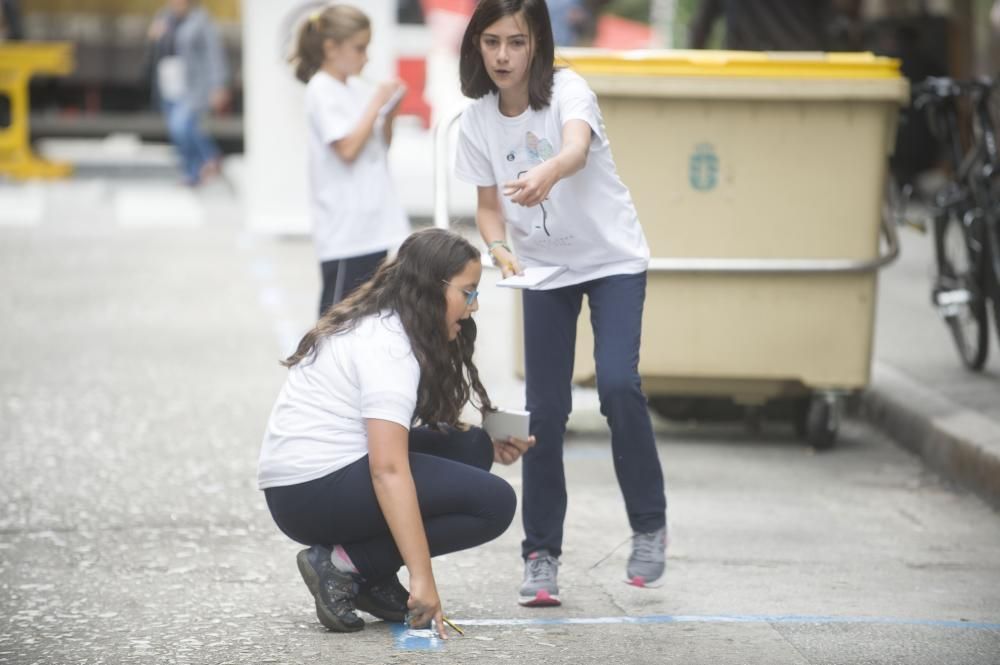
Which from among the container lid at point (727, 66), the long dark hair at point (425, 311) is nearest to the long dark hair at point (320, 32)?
the container lid at point (727, 66)

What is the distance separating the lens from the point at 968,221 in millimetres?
7621

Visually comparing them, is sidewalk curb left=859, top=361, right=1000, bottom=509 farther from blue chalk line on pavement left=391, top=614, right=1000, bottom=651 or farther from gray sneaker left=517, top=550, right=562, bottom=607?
gray sneaker left=517, top=550, right=562, bottom=607

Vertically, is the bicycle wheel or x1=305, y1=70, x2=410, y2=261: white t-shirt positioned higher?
x1=305, y1=70, x2=410, y2=261: white t-shirt

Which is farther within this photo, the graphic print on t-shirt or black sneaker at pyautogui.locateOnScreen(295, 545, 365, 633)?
the graphic print on t-shirt

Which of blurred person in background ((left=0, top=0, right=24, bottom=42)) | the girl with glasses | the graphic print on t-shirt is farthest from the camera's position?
blurred person in background ((left=0, top=0, right=24, bottom=42))

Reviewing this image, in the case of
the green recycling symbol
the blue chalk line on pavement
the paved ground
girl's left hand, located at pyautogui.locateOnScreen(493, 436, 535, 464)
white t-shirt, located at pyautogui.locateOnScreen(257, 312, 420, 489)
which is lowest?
the paved ground

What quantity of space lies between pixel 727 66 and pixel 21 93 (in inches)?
480

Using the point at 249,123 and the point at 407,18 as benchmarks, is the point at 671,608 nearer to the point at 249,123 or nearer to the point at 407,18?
the point at 249,123

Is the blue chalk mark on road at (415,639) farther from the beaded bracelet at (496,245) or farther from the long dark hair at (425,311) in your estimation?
the beaded bracelet at (496,245)

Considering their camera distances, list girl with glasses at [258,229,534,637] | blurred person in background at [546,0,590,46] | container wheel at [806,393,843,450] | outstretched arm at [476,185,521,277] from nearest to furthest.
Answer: girl with glasses at [258,229,534,637] → outstretched arm at [476,185,521,277] → container wheel at [806,393,843,450] → blurred person in background at [546,0,590,46]

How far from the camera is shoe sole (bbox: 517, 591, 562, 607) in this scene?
4.60 m

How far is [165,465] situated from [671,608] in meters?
2.42

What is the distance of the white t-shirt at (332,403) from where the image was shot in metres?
4.08

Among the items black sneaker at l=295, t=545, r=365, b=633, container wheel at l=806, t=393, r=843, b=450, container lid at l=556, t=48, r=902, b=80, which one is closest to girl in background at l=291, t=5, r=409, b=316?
container lid at l=556, t=48, r=902, b=80
